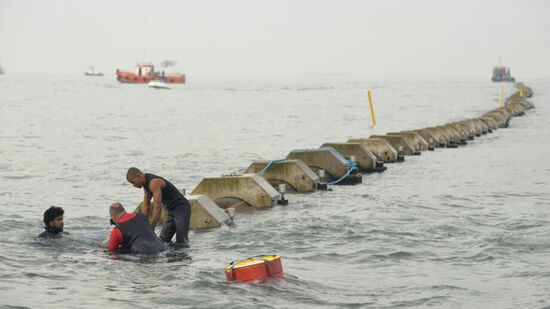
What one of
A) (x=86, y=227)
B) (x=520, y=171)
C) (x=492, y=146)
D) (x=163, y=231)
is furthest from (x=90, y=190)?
(x=492, y=146)

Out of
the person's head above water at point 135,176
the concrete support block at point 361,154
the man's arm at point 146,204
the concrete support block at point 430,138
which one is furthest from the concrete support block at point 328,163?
the concrete support block at point 430,138

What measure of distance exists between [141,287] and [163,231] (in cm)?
275

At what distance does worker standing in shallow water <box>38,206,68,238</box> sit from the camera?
1391 centimetres

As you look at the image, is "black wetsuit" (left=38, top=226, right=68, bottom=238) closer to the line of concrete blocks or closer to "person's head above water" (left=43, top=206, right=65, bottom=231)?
"person's head above water" (left=43, top=206, right=65, bottom=231)

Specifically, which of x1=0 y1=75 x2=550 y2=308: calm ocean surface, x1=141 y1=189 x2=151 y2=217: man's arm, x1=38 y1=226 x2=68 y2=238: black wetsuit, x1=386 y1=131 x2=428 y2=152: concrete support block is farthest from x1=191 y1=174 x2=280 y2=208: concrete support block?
x1=386 y1=131 x2=428 y2=152: concrete support block

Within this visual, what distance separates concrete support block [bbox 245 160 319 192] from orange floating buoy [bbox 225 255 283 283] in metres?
8.88

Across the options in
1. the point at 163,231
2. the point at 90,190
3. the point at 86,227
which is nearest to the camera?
the point at 163,231

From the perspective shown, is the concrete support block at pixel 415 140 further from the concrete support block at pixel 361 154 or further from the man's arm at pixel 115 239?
the man's arm at pixel 115 239

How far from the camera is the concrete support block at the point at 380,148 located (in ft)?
89.8

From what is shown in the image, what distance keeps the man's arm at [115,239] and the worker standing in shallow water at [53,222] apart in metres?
1.32

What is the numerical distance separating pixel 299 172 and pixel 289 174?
284 millimetres

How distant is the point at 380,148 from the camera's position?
92.6 ft

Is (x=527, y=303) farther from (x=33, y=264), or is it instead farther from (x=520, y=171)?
(x=520, y=171)

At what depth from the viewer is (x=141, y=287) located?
1132cm
